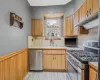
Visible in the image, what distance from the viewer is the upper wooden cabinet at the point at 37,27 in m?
4.84

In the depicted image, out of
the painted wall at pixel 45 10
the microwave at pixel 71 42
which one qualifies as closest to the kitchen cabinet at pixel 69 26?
the microwave at pixel 71 42

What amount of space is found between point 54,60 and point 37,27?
1.53 metres

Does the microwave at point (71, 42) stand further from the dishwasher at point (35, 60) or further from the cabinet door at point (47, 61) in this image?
the dishwasher at point (35, 60)

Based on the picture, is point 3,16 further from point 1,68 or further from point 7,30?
point 1,68

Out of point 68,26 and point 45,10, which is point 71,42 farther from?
point 45,10

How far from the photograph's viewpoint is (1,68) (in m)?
1.95

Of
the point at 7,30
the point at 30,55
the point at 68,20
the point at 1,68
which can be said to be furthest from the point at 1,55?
the point at 68,20

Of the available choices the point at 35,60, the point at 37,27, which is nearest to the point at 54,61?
the point at 35,60

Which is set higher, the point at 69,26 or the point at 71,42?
the point at 69,26

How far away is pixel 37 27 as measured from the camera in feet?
16.0

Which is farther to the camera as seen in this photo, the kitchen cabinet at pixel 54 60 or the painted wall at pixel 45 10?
the painted wall at pixel 45 10

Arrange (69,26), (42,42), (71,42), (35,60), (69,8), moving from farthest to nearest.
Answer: (42,42) → (71,42) → (69,8) → (69,26) → (35,60)

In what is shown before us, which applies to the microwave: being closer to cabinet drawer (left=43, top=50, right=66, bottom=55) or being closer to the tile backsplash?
the tile backsplash

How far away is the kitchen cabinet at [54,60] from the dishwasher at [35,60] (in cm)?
17
